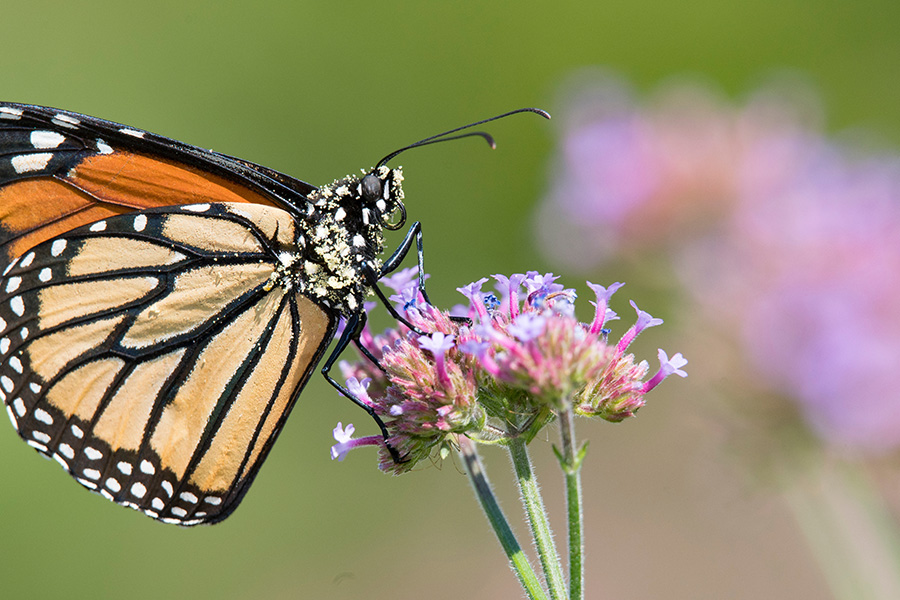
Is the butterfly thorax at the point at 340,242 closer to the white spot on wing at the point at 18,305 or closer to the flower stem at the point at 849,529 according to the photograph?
the white spot on wing at the point at 18,305

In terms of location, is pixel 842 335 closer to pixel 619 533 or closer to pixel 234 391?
pixel 234 391

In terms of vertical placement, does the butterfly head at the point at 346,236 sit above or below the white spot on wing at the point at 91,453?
above

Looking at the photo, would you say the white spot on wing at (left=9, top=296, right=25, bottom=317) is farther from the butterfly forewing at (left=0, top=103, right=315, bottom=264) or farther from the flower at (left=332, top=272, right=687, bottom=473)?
the flower at (left=332, top=272, right=687, bottom=473)

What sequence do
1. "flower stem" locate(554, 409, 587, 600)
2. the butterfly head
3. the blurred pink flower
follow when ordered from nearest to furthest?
"flower stem" locate(554, 409, 587, 600), the butterfly head, the blurred pink flower

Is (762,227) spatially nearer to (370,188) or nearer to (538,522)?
(370,188)

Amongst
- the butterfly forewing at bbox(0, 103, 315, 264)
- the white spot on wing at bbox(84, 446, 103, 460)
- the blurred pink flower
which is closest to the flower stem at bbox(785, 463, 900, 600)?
the blurred pink flower

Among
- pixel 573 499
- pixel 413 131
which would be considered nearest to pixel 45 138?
pixel 573 499

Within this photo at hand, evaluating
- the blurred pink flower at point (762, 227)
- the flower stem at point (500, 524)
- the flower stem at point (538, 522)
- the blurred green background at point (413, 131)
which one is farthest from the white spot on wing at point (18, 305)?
the blurred green background at point (413, 131)
